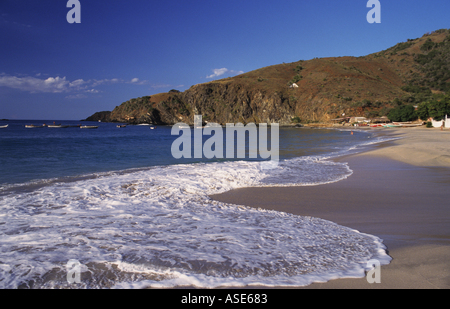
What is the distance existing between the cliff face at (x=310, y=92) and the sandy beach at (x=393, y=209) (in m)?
68.9

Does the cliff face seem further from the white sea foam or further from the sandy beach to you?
the white sea foam

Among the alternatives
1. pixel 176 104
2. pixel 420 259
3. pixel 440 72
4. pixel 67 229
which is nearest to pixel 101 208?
pixel 67 229

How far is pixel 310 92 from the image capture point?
295ft

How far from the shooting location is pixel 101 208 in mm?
6098

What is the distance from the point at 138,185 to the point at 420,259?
726 centimetres

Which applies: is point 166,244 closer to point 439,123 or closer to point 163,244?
point 163,244

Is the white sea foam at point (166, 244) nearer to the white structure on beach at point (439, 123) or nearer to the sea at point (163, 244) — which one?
the sea at point (163, 244)

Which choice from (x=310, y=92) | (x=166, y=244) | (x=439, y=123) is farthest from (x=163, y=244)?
(x=310, y=92)

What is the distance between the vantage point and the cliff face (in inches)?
3177

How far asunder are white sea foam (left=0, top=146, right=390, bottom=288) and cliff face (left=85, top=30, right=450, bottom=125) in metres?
74.2
